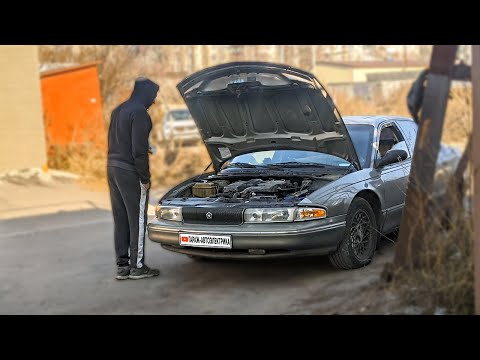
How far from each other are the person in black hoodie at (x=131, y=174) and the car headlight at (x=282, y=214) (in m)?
1.29

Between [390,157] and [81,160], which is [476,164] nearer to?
[390,157]

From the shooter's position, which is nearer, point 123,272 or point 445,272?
point 445,272

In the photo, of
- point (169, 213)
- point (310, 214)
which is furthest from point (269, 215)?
point (169, 213)

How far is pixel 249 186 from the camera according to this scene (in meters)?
6.87

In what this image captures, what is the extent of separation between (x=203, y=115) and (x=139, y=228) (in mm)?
1547

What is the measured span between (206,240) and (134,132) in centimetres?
134

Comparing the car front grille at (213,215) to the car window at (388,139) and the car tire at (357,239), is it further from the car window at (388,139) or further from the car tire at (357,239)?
the car window at (388,139)

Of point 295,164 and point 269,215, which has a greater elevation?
point 295,164

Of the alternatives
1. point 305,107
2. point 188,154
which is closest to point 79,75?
point 188,154

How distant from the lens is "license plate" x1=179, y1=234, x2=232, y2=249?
240 inches

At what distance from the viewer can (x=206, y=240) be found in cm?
623

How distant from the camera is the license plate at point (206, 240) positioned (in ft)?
20.0

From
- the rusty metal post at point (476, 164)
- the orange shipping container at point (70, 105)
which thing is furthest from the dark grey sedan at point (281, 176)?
the orange shipping container at point (70, 105)
